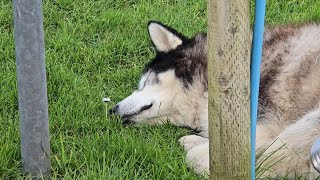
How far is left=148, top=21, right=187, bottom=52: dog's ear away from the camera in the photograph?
457 centimetres

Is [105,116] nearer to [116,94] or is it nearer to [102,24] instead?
[116,94]

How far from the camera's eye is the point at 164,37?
4.60 m

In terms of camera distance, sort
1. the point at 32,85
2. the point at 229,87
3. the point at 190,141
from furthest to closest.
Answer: the point at 190,141, the point at 32,85, the point at 229,87

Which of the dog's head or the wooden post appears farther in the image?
the dog's head

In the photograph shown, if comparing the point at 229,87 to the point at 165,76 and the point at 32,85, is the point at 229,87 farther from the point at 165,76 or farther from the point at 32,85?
the point at 165,76

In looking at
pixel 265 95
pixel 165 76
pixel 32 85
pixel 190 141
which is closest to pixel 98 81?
pixel 165 76

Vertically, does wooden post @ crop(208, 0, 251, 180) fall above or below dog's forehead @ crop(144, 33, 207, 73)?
below

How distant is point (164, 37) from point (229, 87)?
216 cm

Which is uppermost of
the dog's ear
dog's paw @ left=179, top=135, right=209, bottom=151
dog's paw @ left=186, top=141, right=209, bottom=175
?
the dog's ear

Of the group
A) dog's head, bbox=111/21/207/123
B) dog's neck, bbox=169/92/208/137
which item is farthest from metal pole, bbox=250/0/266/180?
dog's head, bbox=111/21/207/123

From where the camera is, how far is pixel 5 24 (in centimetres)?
539

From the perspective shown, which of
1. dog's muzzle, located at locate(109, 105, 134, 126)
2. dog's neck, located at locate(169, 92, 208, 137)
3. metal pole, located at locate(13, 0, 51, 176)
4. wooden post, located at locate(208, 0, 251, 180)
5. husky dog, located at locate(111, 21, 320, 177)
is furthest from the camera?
dog's neck, located at locate(169, 92, 208, 137)

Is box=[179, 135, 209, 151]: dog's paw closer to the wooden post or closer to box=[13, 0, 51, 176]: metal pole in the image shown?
box=[13, 0, 51, 176]: metal pole

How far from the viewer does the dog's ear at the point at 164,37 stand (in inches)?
180
